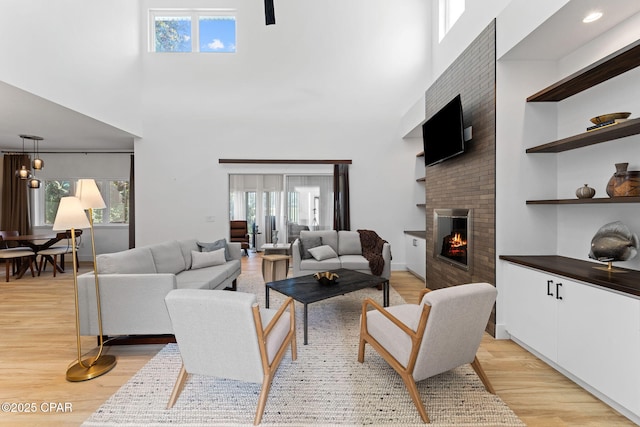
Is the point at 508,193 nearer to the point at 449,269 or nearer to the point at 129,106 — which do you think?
the point at 449,269

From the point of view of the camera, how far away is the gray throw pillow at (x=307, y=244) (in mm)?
4781

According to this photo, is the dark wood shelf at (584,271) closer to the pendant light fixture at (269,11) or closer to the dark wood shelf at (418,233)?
the dark wood shelf at (418,233)

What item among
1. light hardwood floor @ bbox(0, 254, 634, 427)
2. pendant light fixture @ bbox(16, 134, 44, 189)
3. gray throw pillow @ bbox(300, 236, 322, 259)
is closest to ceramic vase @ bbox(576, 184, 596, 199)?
light hardwood floor @ bbox(0, 254, 634, 427)

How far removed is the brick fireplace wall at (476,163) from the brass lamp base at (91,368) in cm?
352

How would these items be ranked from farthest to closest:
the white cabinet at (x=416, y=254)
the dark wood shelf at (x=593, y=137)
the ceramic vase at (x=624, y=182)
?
the white cabinet at (x=416, y=254)
the ceramic vase at (x=624, y=182)
the dark wood shelf at (x=593, y=137)

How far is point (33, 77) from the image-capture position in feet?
11.4

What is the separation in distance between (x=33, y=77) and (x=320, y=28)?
182 inches

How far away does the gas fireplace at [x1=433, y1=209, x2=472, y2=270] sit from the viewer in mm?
3353

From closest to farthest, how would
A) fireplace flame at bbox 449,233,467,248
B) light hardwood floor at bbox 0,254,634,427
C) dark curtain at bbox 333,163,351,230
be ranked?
1. light hardwood floor at bbox 0,254,634,427
2. fireplace flame at bbox 449,233,467,248
3. dark curtain at bbox 333,163,351,230

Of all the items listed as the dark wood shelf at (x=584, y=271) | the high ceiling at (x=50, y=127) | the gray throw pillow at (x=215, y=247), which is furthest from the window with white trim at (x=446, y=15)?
the high ceiling at (x=50, y=127)

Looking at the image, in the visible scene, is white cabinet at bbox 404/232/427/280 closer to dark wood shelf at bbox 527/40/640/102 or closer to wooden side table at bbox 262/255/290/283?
wooden side table at bbox 262/255/290/283

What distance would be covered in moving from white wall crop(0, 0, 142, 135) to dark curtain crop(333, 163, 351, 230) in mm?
4080

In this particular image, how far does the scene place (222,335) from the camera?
5.69 feet

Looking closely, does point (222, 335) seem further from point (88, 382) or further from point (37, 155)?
point (37, 155)
